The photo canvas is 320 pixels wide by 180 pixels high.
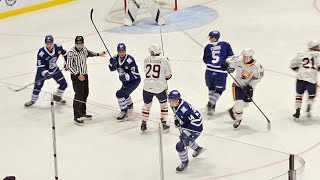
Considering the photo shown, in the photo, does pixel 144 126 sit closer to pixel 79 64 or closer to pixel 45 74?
pixel 79 64

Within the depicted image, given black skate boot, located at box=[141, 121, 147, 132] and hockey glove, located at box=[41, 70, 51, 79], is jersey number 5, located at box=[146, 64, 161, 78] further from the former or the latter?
black skate boot, located at box=[141, 121, 147, 132]

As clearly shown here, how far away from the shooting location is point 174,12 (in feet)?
41.9

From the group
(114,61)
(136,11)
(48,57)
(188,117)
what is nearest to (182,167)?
(188,117)

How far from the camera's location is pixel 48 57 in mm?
8016

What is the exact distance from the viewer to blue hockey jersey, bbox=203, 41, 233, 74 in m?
7.53

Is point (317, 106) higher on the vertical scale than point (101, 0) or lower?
lower

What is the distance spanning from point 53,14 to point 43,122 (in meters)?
6.80

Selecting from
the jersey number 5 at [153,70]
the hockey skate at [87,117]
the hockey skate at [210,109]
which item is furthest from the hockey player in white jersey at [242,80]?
the hockey skate at [87,117]

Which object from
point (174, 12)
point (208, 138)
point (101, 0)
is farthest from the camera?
point (101, 0)

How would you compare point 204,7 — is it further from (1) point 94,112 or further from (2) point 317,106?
(1) point 94,112

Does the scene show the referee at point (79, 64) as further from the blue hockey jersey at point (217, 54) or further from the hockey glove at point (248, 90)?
the hockey glove at point (248, 90)

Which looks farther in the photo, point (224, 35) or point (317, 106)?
point (224, 35)

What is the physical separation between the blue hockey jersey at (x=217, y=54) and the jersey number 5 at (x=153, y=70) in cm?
67

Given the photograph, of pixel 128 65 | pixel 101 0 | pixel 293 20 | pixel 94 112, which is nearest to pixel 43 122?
pixel 94 112
